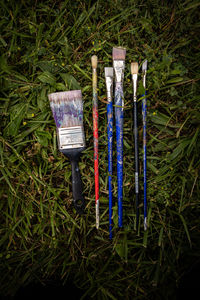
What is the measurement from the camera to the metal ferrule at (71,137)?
4.53 ft

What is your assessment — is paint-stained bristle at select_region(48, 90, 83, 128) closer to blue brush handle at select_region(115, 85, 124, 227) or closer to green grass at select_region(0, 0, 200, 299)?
green grass at select_region(0, 0, 200, 299)

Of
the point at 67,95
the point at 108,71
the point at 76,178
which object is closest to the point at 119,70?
the point at 108,71

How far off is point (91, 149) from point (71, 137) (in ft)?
0.53

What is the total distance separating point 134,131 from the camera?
1.35 m

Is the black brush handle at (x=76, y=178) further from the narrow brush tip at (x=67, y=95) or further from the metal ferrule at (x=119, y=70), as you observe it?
the metal ferrule at (x=119, y=70)

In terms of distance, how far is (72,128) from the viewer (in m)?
1.39

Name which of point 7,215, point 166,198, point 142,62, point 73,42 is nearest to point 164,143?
point 166,198

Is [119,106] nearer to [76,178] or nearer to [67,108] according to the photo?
[67,108]

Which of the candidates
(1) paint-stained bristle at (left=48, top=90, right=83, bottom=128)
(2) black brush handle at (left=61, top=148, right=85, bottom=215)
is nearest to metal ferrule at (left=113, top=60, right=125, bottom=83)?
(1) paint-stained bristle at (left=48, top=90, right=83, bottom=128)

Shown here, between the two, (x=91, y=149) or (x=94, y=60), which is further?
(x=91, y=149)

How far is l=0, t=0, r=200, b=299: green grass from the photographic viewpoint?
1423mm

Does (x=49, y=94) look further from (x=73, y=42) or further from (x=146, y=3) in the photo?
(x=146, y=3)

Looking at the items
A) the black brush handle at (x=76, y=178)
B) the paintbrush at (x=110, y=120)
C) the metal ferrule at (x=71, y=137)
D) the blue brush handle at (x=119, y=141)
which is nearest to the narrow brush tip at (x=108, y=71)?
the paintbrush at (x=110, y=120)

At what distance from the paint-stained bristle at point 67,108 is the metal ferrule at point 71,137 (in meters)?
0.03
